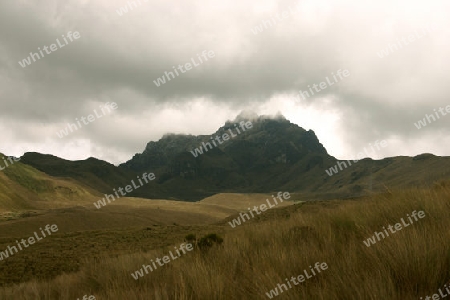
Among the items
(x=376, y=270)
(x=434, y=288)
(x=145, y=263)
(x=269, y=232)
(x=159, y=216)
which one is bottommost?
(x=434, y=288)

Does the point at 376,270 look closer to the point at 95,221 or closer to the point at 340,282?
the point at 340,282

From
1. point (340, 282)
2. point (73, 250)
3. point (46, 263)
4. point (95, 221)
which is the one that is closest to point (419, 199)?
point (340, 282)

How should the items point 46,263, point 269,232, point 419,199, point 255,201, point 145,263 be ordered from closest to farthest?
point 419,199, point 145,263, point 269,232, point 46,263, point 255,201

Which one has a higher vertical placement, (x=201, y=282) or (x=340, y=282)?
(x=201, y=282)

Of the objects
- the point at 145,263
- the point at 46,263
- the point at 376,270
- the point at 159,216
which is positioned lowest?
the point at 376,270

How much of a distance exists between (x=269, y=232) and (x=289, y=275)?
150 inches

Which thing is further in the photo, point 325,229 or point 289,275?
point 325,229

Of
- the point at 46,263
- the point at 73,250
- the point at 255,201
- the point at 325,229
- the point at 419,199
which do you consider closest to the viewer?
the point at 419,199

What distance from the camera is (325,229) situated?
20.7 feet

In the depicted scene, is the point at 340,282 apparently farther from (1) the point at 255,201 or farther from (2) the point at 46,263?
(1) the point at 255,201

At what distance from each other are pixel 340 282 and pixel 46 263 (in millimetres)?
19207

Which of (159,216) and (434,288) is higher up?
(159,216)

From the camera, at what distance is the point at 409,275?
3123mm

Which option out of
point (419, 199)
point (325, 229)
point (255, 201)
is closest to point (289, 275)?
point (325, 229)
